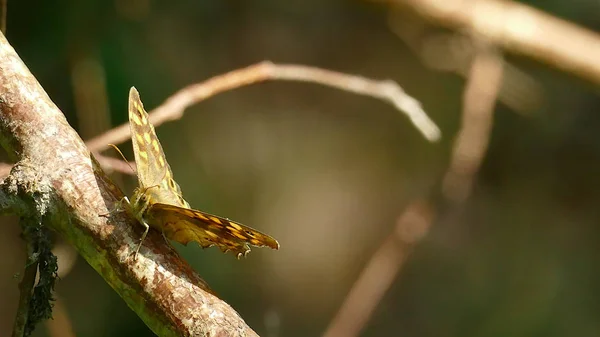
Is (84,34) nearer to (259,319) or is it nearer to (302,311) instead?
(259,319)

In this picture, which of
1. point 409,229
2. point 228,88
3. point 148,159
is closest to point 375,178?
point 409,229

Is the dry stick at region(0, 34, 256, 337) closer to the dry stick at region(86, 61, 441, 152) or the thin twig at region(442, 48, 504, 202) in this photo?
the dry stick at region(86, 61, 441, 152)

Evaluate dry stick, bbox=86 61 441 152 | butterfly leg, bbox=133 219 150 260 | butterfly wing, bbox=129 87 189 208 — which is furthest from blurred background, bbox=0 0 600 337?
butterfly leg, bbox=133 219 150 260

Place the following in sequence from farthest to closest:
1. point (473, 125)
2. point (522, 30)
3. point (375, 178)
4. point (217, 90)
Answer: point (375, 178)
point (522, 30)
point (473, 125)
point (217, 90)

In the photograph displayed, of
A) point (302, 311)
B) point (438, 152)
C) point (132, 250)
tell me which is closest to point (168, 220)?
point (132, 250)

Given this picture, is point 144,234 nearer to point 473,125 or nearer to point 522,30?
point 473,125

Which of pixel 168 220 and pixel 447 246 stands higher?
pixel 447 246
